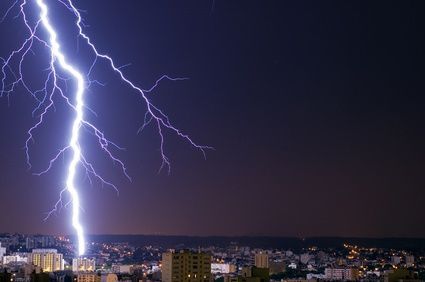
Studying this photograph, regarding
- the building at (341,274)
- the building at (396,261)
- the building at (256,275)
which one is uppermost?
the building at (256,275)

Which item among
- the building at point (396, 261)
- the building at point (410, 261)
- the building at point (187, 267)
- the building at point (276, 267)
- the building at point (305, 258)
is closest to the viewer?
the building at point (187, 267)

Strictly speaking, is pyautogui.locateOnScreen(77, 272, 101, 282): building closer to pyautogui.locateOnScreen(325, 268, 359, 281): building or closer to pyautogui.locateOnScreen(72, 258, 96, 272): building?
pyautogui.locateOnScreen(72, 258, 96, 272): building

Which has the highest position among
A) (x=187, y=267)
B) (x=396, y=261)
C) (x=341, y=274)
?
(x=187, y=267)

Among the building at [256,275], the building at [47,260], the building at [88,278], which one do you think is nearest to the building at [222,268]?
the building at [47,260]

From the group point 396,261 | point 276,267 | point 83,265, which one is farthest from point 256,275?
point 396,261

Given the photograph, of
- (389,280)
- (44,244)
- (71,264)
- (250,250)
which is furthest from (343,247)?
(389,280)

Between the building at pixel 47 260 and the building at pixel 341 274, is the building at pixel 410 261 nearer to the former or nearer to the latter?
the building at pixel 341 274

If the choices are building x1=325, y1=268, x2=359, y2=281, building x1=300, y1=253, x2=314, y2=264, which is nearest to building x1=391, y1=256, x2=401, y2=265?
building x1=300, y1=253, x2=314, y2=264

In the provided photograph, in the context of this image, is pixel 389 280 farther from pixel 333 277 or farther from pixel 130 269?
pixel 130 269

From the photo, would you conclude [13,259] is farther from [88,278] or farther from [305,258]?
[305,258]
